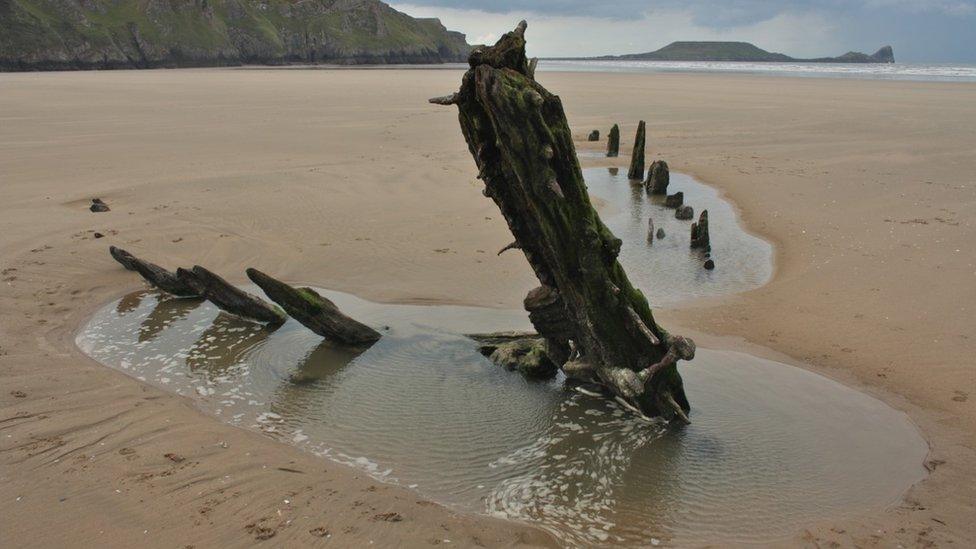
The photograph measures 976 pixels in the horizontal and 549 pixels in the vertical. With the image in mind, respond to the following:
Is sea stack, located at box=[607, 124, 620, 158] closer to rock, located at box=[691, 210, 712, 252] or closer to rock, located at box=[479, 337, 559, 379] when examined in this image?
rock, located at box=[691, 210, 712, 252]

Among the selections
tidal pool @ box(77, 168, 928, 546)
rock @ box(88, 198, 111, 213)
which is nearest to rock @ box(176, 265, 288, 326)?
tidal pool @ box(77, 168, 928, 546)

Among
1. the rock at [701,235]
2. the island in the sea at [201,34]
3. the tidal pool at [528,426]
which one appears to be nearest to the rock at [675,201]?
the rock at [701,235]

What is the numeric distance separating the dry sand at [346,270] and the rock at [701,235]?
51.8 inches

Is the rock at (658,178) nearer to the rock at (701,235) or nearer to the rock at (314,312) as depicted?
the rock at (701,235)

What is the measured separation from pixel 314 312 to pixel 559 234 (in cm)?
336

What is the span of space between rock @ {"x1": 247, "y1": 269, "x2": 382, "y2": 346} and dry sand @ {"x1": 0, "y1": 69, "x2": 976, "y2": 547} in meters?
1.67

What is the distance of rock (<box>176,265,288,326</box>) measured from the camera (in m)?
8.87

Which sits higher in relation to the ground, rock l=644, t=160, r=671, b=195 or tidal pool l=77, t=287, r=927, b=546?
rock l=644, t=160, r=671, b=195

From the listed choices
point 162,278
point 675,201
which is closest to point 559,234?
point 162,278

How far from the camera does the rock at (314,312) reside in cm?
792

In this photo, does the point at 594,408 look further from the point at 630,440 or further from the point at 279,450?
the point at 279,450

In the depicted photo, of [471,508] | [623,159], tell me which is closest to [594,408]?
[471,508]

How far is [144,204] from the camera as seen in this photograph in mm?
13922

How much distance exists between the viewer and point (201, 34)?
10050 cm
